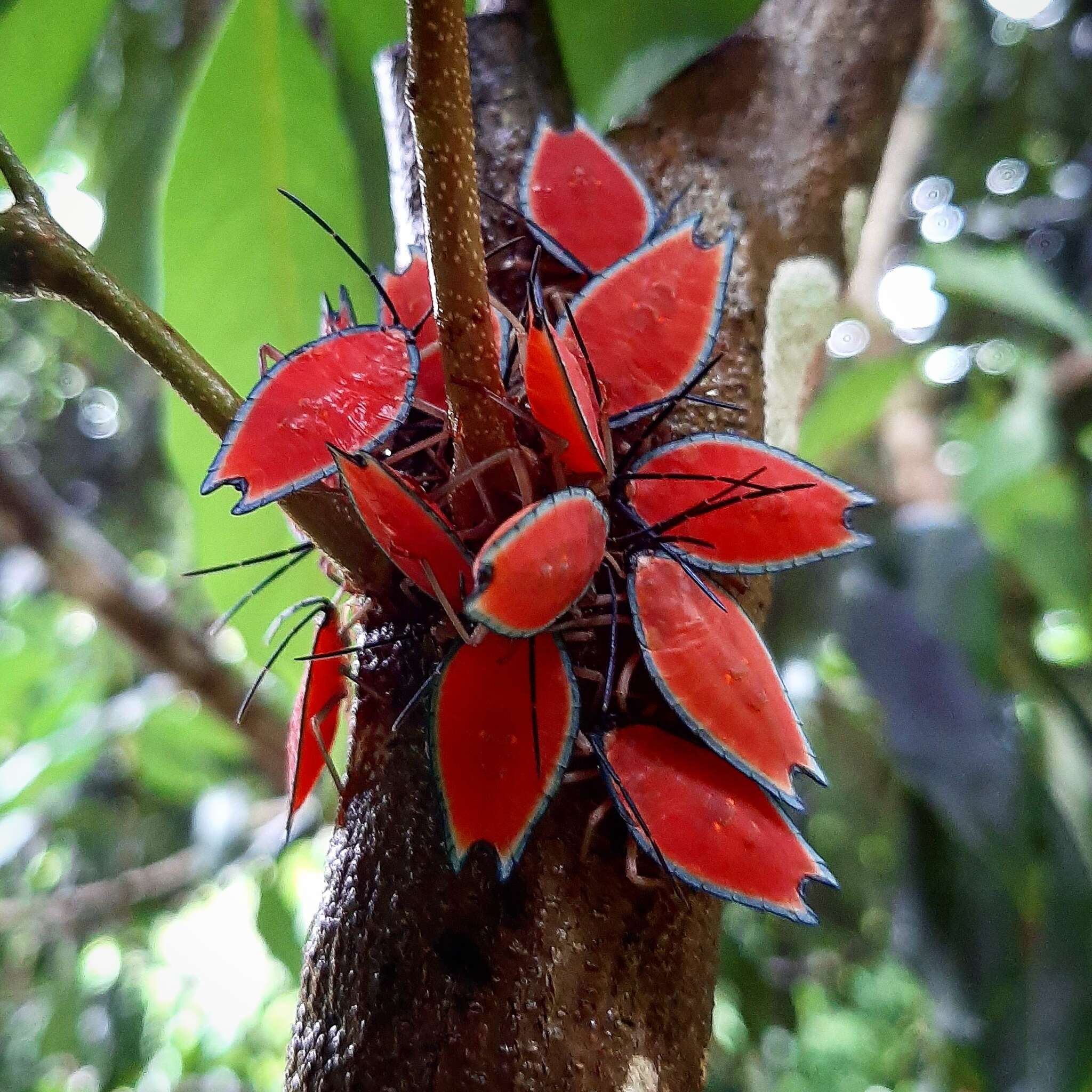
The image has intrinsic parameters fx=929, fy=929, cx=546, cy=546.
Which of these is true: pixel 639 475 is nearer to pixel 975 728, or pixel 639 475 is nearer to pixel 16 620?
pixel 975 728

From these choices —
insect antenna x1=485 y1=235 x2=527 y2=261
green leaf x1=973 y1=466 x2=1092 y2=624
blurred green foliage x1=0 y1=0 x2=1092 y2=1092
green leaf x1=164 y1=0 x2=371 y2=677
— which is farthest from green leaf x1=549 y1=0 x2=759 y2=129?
green leaf x1=973 y1=466 x2=1092 y2=624

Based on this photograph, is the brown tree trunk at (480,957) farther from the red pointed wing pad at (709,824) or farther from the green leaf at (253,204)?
the green leaf at (253,204)

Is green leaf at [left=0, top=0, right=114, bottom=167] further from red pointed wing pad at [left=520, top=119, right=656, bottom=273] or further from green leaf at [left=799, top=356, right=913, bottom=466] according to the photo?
green leaf at [left=799, top=356, right=913, bottom=466]

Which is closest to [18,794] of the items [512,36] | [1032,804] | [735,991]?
[735,991]

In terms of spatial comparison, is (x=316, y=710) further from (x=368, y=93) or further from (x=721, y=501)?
(x=368, y=93)

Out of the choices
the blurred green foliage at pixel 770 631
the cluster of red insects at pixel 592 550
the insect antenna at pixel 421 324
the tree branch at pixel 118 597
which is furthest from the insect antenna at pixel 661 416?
the tree branch at pixel 118 597

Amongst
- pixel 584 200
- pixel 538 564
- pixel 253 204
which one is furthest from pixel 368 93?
pixel 538 564

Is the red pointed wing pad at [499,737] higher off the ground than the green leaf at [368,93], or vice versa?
the green leaf at [368,93]
